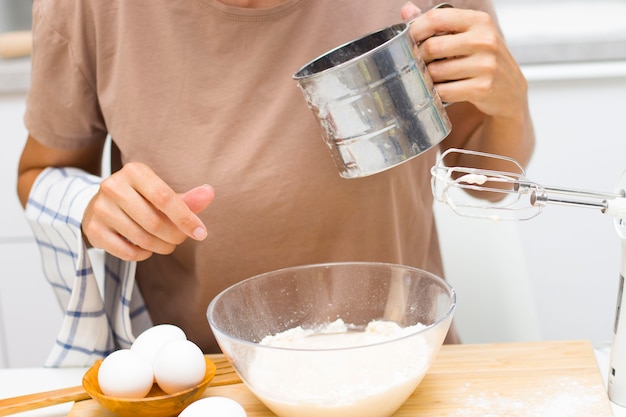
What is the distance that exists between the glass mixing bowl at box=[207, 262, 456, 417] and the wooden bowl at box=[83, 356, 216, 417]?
5cm

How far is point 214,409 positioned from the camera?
0.71 metres

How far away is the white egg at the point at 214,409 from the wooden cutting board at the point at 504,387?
0.24 feet

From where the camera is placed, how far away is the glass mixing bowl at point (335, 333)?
72 centimetres

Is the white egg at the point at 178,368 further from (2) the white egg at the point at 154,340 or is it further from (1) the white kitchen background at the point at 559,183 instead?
(1) the white kitchen background at the point at 559,183

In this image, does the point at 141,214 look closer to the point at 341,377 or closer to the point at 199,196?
the point at 199,196

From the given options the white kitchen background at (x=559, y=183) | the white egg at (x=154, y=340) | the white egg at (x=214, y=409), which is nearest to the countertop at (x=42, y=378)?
the white egg at (x=154, y=340)

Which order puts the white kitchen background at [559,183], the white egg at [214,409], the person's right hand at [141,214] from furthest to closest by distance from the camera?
the white kitchen background at [559,183]
the person's right hand at [141,214]
the white egg at [214,409]

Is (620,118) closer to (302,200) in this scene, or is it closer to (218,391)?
(302,200)

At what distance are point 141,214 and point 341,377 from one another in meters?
0.26

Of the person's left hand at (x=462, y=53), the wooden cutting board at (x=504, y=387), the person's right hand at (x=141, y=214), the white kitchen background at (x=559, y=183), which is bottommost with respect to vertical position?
the white kitchen background at (x=559, y=183)

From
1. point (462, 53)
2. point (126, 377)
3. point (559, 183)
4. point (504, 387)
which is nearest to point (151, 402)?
point (126, 377)

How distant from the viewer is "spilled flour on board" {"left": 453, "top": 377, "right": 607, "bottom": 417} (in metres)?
0.75

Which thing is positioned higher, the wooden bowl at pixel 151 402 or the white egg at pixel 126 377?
the white egg at pixel 126 377

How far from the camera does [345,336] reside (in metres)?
0.88
